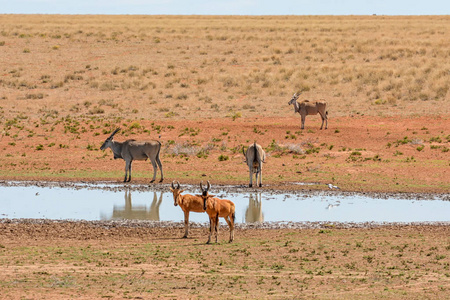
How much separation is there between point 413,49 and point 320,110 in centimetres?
2765

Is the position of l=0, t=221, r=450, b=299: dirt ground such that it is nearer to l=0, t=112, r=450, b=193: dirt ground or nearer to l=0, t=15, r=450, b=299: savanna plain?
l=0, t=15, r=450, b=299: savanna plain

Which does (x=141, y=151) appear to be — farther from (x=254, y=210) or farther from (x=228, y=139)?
(x=228, y=139)

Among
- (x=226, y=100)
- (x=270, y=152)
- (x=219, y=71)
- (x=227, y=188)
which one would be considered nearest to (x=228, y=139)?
(x=270, y=152)

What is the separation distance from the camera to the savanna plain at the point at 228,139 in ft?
42.5

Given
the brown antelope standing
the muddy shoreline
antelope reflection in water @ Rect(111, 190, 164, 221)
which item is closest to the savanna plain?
the muddy shoreline

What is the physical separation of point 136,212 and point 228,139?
1447 centimetres

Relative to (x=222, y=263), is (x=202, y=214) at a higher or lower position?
higher

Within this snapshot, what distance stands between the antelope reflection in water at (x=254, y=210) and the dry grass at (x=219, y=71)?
61.2 feet

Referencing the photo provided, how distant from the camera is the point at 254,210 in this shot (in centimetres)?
2092

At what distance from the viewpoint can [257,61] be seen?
5981 centimetres

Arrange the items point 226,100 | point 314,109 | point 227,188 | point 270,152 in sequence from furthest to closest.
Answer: point 226,100, point 314,109, point 270,152, point 227,188

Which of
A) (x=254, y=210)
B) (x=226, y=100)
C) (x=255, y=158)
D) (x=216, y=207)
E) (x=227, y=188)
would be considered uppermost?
(x=226, y=100)

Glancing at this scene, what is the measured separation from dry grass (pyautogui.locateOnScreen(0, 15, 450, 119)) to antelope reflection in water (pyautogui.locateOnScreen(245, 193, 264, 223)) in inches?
734

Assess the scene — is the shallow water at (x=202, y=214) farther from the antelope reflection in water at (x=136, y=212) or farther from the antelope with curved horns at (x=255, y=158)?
the antelope with curved horns at (x=255, y=158)
